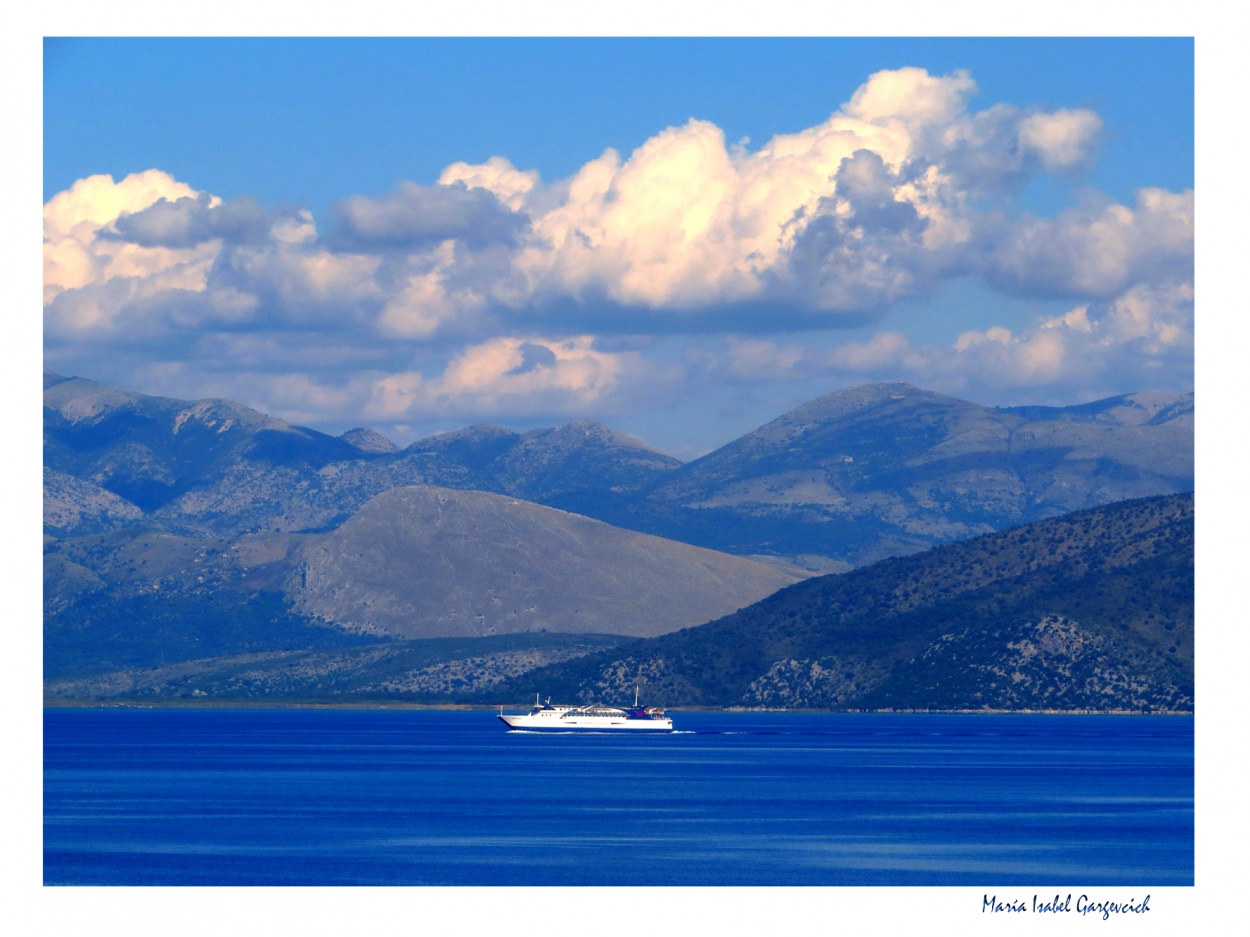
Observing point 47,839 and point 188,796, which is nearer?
point 47,839

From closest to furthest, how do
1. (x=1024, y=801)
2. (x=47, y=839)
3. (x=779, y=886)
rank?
(x=779, y=886)
(x=47, y=839)
(x=1024, y=801)
